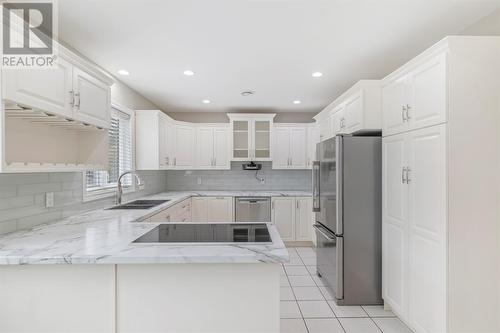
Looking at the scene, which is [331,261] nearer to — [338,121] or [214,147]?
[338,121]

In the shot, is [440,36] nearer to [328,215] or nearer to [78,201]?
[328,215]

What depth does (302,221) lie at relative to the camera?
15.8 feet

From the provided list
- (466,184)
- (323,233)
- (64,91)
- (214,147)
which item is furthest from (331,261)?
(214,147)

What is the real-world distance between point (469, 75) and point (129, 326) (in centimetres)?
250

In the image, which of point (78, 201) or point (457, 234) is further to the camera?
point (78, 201)

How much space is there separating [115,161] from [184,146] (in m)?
1.71

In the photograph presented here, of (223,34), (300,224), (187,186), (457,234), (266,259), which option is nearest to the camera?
(266,259)

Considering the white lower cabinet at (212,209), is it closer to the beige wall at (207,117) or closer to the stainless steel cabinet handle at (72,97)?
the beige wall at (207,117)

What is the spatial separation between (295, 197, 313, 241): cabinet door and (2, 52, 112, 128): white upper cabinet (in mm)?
3368

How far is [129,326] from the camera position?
1.47 meters

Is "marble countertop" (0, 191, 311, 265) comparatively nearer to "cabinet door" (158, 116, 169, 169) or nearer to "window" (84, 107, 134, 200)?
"window" (84, 107, 134, 200)

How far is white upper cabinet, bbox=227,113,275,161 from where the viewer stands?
16.7ft

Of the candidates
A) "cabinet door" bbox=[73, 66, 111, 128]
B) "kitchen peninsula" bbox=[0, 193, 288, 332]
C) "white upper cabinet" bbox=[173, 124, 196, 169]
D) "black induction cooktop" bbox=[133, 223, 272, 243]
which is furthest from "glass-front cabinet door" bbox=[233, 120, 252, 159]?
"kitchen peninsula" bbox=[0, 193, 288, 332]

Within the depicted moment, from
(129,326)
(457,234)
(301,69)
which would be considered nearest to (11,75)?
(129,326)
